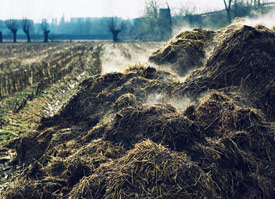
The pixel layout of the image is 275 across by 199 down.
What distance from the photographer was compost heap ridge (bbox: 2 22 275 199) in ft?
10.0

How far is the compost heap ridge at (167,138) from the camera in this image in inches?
120

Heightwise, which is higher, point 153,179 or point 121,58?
point 121,58

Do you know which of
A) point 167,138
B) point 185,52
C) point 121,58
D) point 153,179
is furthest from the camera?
point 121,58

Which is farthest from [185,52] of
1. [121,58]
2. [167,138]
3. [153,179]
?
[121,58]

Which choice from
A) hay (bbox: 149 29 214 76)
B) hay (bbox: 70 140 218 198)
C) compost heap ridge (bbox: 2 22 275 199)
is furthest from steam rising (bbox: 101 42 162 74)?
hay (bbox: 70 140 218 198)

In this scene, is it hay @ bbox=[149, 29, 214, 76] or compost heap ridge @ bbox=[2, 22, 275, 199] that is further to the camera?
hay @ bbox=[149, 29, 214, 76]

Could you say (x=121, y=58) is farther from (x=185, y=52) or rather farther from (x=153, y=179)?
(x=153, y=179)

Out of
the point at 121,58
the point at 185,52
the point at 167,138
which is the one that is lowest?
the point at 167,138

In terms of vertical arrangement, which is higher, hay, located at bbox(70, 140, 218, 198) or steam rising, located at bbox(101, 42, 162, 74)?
steam rising, located at bbox(101, 42, 162, 74)

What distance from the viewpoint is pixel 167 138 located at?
3.60 m

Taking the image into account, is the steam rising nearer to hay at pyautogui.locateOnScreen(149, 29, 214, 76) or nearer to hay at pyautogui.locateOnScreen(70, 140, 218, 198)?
hay at pyautogui.locateOnScreen(149, 29, 214, 76)

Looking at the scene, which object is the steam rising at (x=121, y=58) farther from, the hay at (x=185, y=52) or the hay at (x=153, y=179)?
the hay at (x=153, y=179)

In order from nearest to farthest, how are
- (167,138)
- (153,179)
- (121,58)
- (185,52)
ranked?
(153,179)
(167,138)
(185,52)
(121,58)

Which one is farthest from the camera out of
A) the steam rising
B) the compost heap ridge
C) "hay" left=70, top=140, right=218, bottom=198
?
the steam rising
